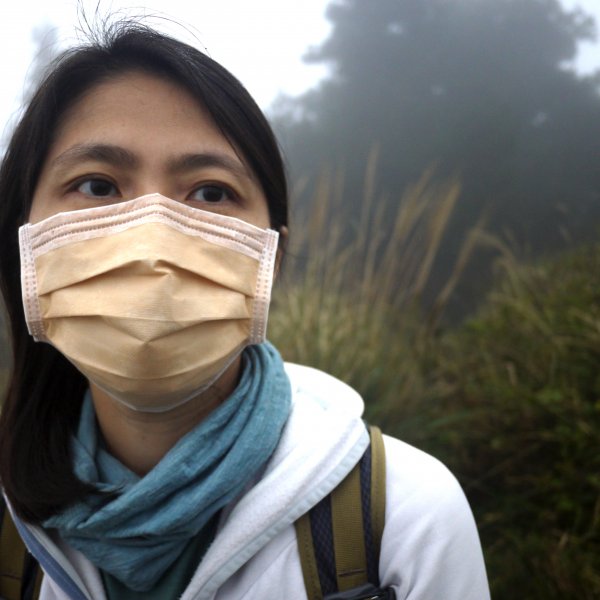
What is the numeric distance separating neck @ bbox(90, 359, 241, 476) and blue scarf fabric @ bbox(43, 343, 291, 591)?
5 cm

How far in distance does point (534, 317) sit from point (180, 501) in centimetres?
250

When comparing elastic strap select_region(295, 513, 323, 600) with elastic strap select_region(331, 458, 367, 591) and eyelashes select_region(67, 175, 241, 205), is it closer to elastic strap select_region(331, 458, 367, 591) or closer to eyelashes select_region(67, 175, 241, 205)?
elastic strap select_region(331, 458, 367, 591)

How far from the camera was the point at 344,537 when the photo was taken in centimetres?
123

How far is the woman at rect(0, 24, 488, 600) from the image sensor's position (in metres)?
1.21

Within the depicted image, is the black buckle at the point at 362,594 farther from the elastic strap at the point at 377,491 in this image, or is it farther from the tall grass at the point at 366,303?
the tall grass at the point at 366,303

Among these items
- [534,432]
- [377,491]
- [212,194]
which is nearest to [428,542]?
[377,491]

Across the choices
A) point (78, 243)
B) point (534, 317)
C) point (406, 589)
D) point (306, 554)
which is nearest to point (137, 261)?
point (78, 243)

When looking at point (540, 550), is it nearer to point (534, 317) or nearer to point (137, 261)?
point (534, 317)

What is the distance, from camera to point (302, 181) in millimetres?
5379

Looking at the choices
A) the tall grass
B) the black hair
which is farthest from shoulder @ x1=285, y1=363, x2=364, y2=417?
the tall grass

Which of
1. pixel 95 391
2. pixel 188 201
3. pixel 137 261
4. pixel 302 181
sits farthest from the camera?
pixel 302 181

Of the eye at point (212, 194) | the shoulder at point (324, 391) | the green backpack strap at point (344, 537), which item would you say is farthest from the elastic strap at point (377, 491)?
the eye at point (212, 194)

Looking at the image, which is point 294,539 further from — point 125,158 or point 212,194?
point 125,158

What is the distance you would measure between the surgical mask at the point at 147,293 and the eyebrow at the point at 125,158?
0.09m
